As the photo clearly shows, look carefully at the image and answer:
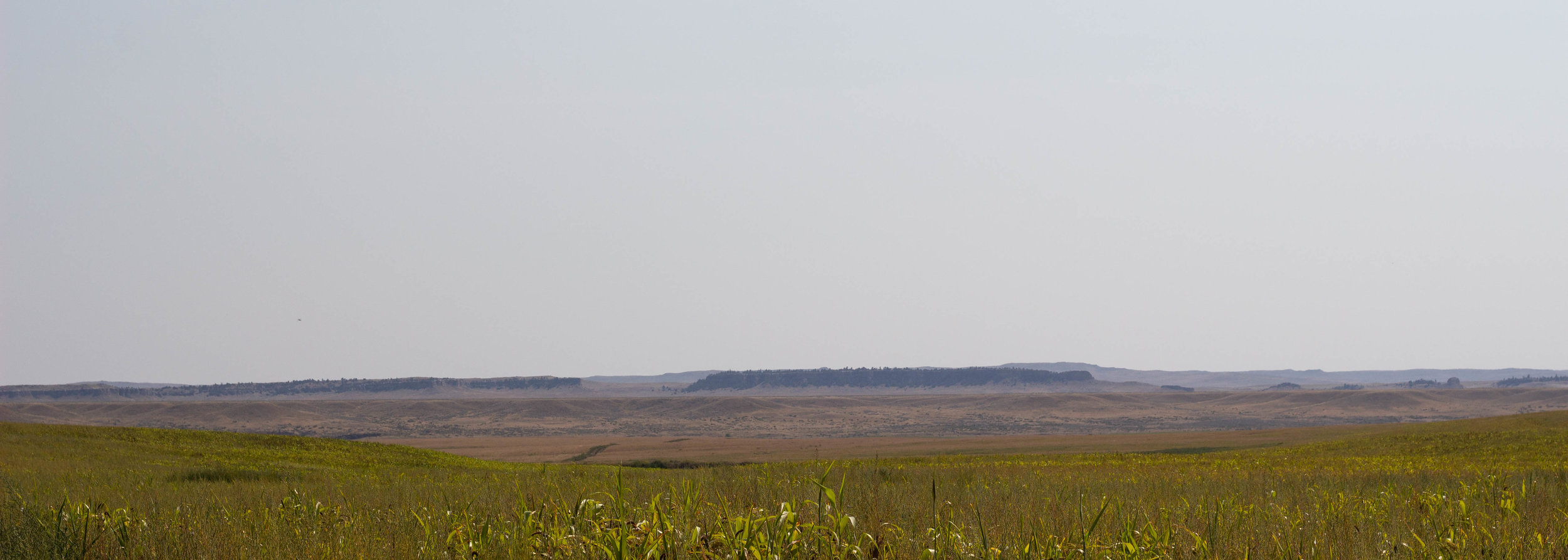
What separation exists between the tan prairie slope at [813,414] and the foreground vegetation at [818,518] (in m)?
82.1

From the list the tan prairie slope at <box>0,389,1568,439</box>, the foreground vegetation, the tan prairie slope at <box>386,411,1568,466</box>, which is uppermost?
the foreground vegetation

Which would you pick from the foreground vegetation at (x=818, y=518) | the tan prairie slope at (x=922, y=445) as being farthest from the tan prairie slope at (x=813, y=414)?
the foreground vegetation at (x=818, y=518)

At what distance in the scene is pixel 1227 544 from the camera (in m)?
5.95

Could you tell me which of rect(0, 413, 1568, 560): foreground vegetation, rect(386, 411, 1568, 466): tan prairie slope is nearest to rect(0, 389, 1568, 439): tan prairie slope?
rect(386, 411, 1568, 466): tan prairie slope

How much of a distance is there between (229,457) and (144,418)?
13210 cm

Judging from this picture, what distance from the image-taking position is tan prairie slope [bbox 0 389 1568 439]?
11006cm

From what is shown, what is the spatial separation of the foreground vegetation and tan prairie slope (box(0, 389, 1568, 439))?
82133 millimetres

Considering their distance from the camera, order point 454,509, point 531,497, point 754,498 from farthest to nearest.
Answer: point 531,497 < point 754,498 < point 454,509

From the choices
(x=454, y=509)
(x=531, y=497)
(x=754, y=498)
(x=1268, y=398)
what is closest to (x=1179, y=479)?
(x=754, y=498)

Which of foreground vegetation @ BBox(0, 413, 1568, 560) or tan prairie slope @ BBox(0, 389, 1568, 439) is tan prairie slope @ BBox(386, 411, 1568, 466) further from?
tan prairie slope @ BBox(0, 389, 1568, 439)

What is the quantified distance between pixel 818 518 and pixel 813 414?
137135 mm

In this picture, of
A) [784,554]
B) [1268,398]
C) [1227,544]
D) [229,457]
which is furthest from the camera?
[1268,398]

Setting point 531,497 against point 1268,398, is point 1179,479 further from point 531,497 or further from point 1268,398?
point 1268,398

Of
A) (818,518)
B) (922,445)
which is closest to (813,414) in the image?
(922,445)
